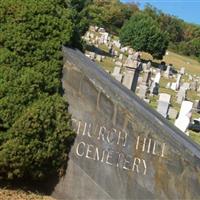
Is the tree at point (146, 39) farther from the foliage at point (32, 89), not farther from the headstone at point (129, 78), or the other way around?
the foliage at point (32, 89)

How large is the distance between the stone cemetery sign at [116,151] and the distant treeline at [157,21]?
7314 cm

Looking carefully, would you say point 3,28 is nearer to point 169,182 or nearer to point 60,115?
point 60,115

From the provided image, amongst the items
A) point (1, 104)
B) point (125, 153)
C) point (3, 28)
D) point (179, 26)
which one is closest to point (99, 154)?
point (125, 153)

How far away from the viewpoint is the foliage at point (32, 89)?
19.2 feet

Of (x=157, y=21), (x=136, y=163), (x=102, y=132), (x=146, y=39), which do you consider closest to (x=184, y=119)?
(x=102, y=132)

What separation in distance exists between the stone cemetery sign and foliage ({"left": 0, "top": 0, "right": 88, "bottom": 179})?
0.18 metres

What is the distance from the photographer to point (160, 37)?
6444 cm

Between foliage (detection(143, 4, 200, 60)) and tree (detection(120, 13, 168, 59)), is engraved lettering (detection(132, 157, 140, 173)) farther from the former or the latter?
foliage (detection(143, 4, 200, 60))

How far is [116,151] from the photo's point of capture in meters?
5.99

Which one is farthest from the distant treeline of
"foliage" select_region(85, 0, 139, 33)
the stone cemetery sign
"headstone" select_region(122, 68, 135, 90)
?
the stone cemetery sign

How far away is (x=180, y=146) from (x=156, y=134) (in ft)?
0.94

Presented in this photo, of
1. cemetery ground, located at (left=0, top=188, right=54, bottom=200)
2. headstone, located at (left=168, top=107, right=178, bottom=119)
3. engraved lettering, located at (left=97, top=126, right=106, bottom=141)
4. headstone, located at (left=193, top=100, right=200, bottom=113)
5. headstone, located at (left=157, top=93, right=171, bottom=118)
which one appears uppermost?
engraved lettering, located at (left=97, top=126, right=106, bottom=141)

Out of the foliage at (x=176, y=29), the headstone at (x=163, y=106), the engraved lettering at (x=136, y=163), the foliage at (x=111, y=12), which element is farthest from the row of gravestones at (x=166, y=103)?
the foliage at (x=176, y=29)

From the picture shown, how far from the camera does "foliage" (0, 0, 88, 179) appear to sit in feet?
19.2
